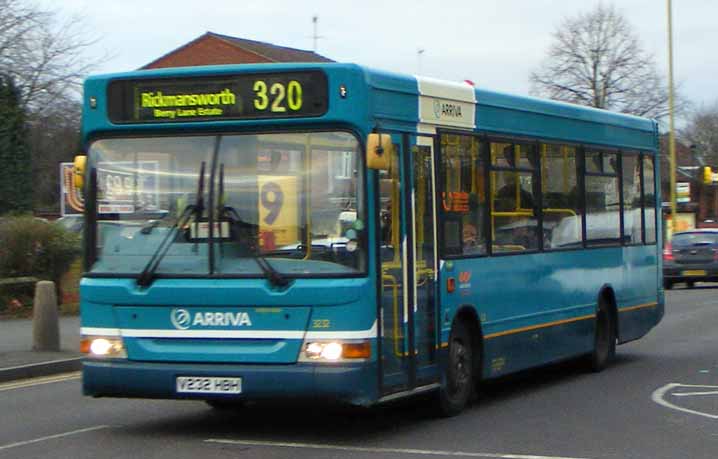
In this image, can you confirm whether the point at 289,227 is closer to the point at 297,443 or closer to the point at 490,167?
the point at 297,443

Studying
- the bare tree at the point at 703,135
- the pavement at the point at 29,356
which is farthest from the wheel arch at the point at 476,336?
the bare tree at the point at 703,135

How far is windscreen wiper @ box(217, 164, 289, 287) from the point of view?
990 centimetres

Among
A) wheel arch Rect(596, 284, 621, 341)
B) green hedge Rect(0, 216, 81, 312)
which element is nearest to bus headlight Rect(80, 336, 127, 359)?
wheel arch Rect(596, 284, 621, 341)

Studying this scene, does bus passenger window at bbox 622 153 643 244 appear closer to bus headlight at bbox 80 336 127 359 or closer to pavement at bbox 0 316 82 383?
pavement at bbox 0 316 82 383

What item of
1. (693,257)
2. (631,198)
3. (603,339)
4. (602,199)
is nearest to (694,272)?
(693,257)

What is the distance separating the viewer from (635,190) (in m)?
16.7

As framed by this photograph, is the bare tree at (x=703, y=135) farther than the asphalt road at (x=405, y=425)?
Yes

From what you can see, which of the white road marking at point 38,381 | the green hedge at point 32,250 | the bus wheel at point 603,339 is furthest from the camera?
the green hedge at point 32,250

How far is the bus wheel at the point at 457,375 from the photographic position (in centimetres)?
1145

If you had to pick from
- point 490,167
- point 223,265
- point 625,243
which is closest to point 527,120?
point 490,167

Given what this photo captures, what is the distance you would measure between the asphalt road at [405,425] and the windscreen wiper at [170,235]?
1.28 meters

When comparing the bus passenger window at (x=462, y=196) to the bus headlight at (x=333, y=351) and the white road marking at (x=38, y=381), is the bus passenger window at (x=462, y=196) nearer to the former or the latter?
the bus headlight at (x=333, y=351)

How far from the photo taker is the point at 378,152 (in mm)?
9688

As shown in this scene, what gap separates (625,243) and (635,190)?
2.65ft
